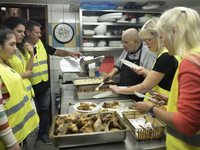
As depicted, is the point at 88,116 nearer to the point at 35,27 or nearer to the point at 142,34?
the point at 142,34

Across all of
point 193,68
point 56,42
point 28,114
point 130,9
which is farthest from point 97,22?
point 193,68

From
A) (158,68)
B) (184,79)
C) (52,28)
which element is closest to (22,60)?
(158,68)

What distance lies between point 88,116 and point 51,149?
85.7 inches

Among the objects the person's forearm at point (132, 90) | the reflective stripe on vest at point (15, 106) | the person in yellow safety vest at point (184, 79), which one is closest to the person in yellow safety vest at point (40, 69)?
the reflective stripe on vest at point (15, 106)

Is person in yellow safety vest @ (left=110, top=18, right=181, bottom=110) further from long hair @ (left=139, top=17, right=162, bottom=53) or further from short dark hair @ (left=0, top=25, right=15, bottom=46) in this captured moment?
short dark hair @ (left=0, top=25, right=15, bottom=46)

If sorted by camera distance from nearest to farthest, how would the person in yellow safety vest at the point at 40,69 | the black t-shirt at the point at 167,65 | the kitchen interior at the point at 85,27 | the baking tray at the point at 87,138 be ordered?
the baking tray at the point at 87,138, the black t-shirt at the point at 167,65, the person in yellow safety vest at the point at 40,69, the kitchen interior at the point at 85,27

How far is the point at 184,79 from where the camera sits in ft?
2.67

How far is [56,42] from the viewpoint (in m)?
4.04

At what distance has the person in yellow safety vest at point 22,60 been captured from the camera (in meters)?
2.13

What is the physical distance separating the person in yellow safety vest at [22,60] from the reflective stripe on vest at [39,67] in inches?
12.1

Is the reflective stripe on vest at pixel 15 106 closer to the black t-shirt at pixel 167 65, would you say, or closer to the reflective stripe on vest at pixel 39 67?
the reflective stripe on vest at pixel 39 67

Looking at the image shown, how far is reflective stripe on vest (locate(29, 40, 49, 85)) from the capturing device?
9.15ft

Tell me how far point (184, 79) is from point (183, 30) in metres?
0.28

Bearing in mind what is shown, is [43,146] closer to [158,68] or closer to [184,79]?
[158,68]
